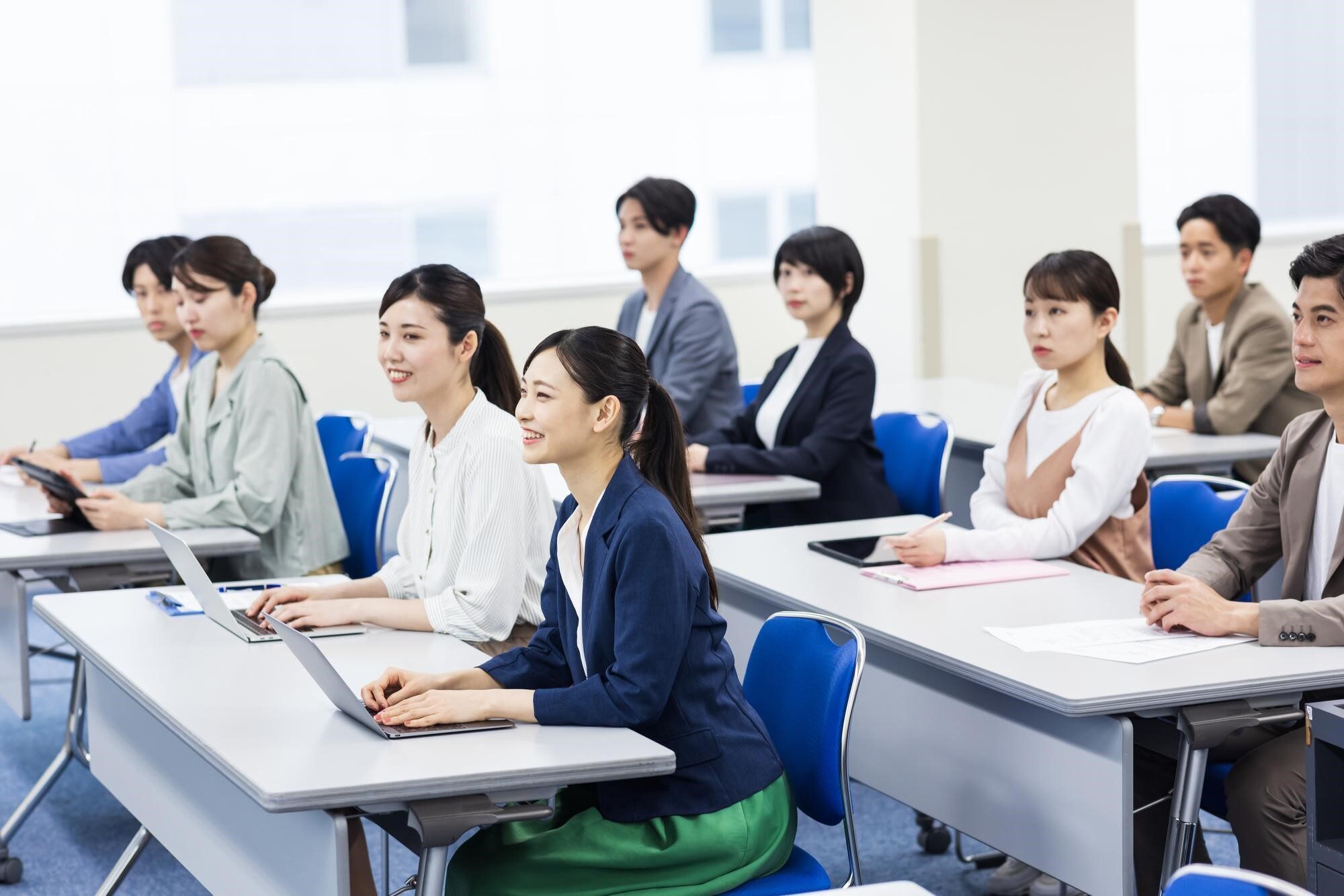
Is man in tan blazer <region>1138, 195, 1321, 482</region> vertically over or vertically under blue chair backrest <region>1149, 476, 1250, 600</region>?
over

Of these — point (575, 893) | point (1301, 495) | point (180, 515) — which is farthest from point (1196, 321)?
point (575, 893)

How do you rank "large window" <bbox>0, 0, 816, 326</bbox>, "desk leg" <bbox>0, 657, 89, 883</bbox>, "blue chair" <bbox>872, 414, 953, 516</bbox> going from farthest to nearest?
"large window" <bbox>0, 0, 816, 326</bbox> → "blue chair" <bbox>872, 414, 953, 516</bbox> → "desk leg" <bbox>0, 657, 89, 883</bbox>

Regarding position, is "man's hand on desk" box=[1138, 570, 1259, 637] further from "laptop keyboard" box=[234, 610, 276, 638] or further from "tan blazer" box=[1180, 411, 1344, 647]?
"laptop keyboard" box=[234, 610, 276, 638]

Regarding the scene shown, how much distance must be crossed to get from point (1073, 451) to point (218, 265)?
196cm

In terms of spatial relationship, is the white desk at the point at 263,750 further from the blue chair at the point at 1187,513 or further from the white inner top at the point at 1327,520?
the blue chair at the point at 1187,513

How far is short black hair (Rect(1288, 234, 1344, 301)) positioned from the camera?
2.42m

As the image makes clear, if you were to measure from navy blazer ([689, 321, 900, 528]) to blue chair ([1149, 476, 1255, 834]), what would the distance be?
94cm

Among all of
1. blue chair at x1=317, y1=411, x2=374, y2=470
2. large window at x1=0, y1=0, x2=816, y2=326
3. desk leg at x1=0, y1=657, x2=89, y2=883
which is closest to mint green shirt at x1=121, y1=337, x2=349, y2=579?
desk leg at x1=0, y1=657, x2=89, y2=883

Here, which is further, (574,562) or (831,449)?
(831,449)

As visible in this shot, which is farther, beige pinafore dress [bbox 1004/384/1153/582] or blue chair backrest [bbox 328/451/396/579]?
blue chair backrest [bbox 328/451/396/579]

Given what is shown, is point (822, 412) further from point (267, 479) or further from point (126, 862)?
point (126, 862)

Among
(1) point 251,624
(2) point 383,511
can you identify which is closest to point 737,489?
(2) point 383,511

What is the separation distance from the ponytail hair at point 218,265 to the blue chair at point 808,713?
1828mm

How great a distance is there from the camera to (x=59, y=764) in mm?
3635
